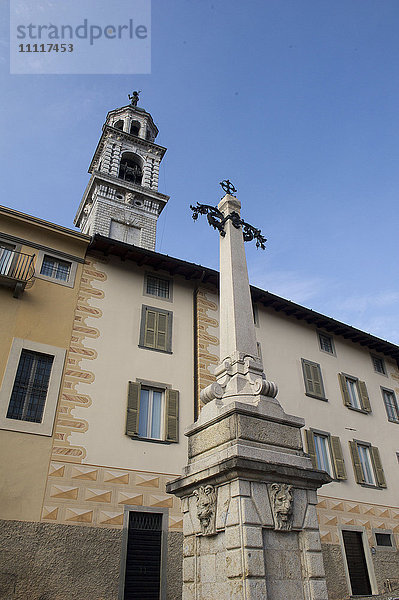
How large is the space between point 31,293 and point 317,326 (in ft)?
39.4

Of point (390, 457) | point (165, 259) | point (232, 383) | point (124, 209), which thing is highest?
point (124, 209)

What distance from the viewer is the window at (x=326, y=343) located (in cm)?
1945

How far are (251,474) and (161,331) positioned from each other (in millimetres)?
9381

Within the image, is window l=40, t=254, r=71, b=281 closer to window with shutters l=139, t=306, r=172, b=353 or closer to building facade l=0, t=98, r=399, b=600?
building facade l=0, t=98, r=399, b=600

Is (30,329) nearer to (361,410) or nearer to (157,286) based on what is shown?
(157,286)

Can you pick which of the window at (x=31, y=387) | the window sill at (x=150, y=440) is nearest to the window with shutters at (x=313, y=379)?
the window sill at (x=150, y=440)

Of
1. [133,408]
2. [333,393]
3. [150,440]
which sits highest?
[333,393]

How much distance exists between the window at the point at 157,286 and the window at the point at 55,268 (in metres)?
2.75

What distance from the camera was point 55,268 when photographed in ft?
47.9

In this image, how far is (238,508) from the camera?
5.62 meters

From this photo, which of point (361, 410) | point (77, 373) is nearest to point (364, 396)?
point (361, 410)

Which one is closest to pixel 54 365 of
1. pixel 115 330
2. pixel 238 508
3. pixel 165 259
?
pixel 115 330

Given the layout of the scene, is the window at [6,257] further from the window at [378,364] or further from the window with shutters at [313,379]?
the window at [378,364]

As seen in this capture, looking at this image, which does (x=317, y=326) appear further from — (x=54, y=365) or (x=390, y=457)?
(x=54, y=365)
